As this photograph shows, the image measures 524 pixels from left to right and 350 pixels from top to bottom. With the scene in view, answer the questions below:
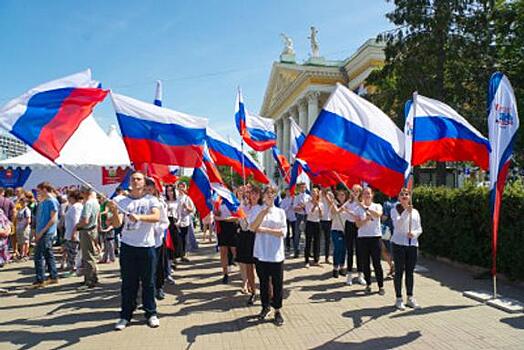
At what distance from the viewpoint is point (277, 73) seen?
5950 cm

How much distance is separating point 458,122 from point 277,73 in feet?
181

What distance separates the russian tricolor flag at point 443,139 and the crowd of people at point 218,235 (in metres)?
0.73

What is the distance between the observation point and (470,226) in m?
8.84

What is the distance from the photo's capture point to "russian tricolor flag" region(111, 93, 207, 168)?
6.06m

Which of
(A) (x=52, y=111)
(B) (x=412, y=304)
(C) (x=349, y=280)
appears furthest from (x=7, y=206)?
(B) (x=412, y=304)

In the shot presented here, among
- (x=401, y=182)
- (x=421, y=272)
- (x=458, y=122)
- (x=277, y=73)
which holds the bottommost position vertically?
(x=421, y=272)

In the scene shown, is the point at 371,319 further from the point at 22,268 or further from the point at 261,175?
the point at 22,268

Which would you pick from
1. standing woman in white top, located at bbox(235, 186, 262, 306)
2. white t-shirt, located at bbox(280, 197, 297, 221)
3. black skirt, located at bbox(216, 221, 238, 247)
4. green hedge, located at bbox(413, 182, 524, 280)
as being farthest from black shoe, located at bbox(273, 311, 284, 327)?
white t-shirt, located at bbox(280, 197, 297, 221)

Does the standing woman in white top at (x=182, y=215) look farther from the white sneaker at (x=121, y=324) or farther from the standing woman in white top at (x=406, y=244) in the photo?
the standing woman in white top at (x=406, y=244)

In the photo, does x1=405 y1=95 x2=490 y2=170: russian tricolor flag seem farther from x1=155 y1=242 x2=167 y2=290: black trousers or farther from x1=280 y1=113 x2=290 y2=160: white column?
x1=280 y1=113 x2=290 y2=160: white column

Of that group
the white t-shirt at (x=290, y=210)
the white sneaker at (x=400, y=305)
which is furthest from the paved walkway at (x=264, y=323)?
the white t-shirt at (x=290, y=210)

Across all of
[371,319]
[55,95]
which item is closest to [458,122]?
[371,319]

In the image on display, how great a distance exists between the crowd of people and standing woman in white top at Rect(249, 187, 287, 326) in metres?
0.01

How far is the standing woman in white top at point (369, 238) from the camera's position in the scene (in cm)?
680
